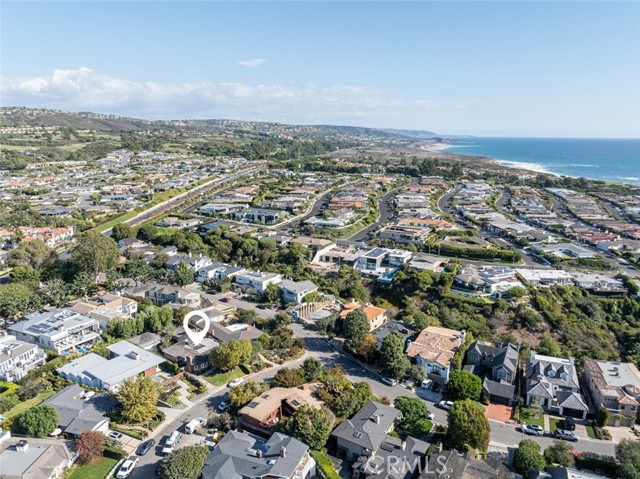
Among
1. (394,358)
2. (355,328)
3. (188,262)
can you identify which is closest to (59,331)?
(188,262)

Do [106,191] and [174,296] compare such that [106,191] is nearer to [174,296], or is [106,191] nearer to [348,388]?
[174,296]

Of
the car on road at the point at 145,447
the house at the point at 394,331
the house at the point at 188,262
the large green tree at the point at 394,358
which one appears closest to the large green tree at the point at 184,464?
the car on road at the point at 145,447

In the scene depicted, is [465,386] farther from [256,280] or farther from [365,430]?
[256,280]

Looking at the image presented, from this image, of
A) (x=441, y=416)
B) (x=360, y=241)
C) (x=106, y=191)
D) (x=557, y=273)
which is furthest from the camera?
(x=106, y=191)

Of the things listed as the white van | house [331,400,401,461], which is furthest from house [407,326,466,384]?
the white van

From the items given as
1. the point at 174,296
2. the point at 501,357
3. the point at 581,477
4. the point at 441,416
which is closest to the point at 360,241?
the point at 174,296

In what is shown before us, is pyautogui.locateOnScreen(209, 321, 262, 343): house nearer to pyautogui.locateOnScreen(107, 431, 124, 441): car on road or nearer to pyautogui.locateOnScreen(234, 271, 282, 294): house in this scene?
pyautogui.locateOnScreen(234, 271, 282, 294): house
